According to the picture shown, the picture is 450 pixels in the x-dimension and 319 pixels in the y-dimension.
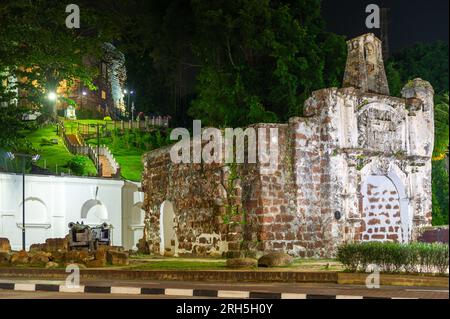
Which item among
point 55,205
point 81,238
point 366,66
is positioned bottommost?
point 81,238

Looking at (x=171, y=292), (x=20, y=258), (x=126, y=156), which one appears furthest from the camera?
(x=126, y=156)

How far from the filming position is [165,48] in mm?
45531

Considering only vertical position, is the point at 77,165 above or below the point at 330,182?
above

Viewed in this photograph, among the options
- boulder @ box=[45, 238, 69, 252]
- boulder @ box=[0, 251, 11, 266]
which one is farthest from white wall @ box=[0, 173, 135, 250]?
boulder @ box=[0, 251, 11, 266]

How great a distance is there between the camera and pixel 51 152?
194 ft

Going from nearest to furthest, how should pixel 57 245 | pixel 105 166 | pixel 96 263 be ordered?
pixel 96 263 → pixel 57 245 → pixel 105 166

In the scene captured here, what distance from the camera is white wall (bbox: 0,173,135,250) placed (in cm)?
4178

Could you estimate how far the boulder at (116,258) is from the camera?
23781 millimetres

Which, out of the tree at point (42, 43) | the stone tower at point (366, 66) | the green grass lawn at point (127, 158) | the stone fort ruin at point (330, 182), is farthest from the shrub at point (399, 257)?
the green grass lawn at point (127, 158)

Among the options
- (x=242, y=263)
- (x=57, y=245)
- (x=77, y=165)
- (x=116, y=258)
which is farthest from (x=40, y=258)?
(x=77, y=165)

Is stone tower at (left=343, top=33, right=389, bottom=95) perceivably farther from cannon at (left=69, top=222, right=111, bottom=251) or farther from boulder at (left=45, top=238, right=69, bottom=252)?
boulder at (left=45, top=238, right=69, bottom=252)

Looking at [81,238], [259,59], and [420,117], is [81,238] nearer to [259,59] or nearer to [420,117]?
[420,117]

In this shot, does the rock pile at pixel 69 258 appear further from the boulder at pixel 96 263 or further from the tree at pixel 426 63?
the tree at pixel 426 63

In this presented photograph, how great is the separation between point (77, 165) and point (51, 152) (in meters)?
6.43
